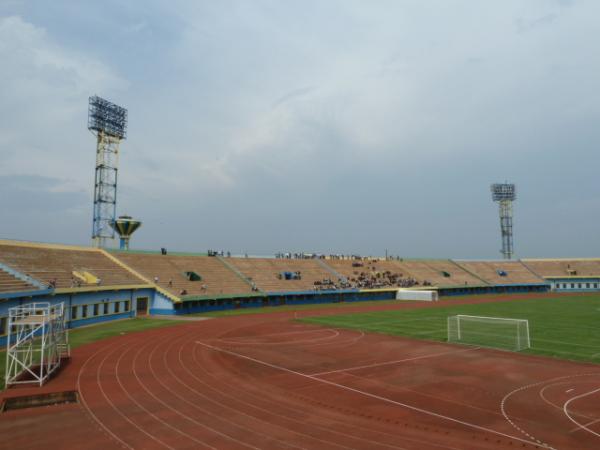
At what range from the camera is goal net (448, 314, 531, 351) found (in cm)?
3104

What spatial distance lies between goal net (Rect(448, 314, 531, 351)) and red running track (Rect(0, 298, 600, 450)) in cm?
278

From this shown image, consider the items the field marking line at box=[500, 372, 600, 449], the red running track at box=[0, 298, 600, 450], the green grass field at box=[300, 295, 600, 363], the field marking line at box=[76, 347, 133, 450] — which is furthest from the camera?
the green grass field at box=[300, 295, 600, 363]

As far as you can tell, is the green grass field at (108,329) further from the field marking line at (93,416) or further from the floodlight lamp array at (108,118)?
the floodlight lamp array at (108,118)

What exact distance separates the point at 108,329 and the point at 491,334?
3324 centimetres

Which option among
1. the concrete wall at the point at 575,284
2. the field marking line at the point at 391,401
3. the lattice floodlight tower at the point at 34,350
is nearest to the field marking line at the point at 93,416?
the lattice floodlight tower at the point at 34,350

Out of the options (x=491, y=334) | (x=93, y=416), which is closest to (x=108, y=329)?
(x=93, y=416)

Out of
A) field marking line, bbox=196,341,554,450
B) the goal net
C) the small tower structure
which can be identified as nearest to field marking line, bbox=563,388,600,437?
field marking line, bbox=196,341,554,450

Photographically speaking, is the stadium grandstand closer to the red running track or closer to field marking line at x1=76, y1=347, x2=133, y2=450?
field marking line at x1=76, y1=347, x2=133, y2=450

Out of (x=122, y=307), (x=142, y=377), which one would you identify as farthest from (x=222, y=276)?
(x=142, y=377)

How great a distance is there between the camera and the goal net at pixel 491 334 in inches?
1222

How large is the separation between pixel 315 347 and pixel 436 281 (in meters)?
61.3

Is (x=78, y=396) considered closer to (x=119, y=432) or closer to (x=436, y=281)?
(x=119, y=432)

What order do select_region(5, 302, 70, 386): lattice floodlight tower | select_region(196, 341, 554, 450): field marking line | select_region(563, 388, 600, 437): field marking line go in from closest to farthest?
1. select_region(196, 341, 554, 450): field marking line
2. select_region(563, 388, 600, 437): field marking line
3. select_region(5, 302, 70, 386): lattice floodlight tower

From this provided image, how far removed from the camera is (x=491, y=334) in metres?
35.0
